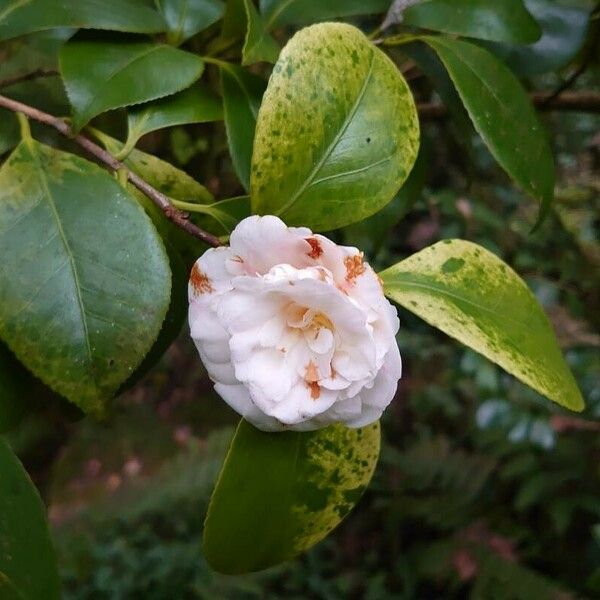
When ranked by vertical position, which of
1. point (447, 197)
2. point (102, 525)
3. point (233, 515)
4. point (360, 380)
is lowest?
point (102, 525)

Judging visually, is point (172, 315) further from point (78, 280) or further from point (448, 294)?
point (448, 294)

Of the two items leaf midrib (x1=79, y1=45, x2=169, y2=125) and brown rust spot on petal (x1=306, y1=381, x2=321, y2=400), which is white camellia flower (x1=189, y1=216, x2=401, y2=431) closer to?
brown rust spot on petal (x1=306, y1=381, x2=321, y2=400)

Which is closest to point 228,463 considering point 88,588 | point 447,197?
point 447,197

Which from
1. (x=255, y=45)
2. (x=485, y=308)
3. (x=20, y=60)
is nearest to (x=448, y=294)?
(x=485, y=308)

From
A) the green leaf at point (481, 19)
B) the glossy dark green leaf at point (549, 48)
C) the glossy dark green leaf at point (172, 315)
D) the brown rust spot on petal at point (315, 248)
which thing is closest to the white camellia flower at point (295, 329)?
the brown rust spot on petal at point (315, 248)

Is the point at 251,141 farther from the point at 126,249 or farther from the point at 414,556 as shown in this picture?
the point at 414,556

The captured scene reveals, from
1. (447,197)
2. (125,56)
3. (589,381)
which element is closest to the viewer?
(125,56)

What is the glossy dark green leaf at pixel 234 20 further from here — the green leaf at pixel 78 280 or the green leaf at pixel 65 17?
the green leaf at pixel 78 280
